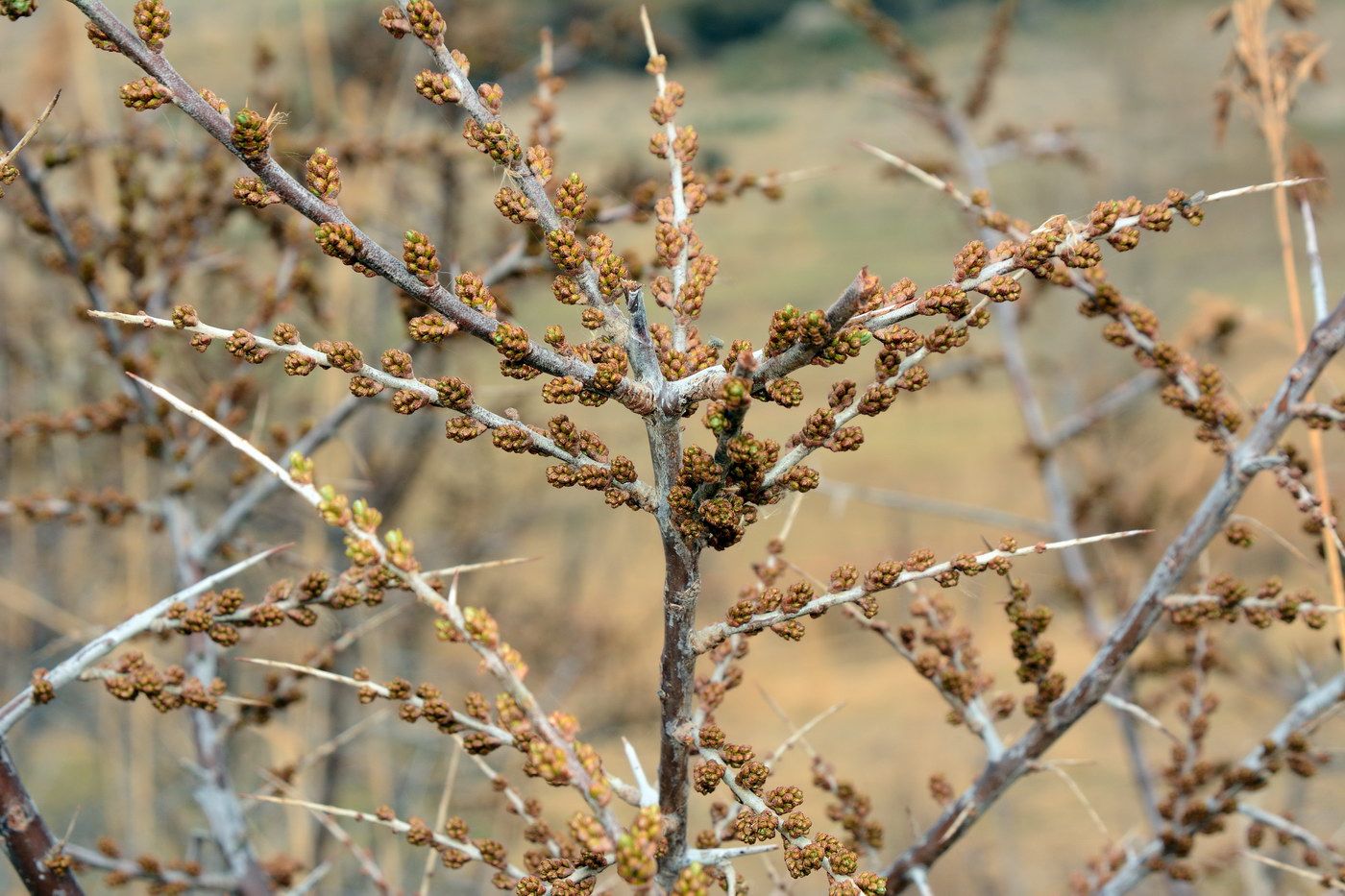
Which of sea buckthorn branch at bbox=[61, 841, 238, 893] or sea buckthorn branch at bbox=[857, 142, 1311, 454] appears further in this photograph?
sea buckthorn branch at bbox=[61, 841, 238, 893]

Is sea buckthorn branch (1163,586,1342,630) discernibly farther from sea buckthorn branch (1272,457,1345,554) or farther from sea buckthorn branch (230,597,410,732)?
sea buckthorn branch (230,597,410,732)

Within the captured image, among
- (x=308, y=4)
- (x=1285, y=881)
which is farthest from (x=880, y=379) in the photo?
(x=1285, y=881)

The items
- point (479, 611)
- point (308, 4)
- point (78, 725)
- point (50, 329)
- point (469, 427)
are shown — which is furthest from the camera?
point (78, 725)

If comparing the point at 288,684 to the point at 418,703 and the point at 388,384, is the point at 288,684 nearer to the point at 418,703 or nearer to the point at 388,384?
the point at 418,703

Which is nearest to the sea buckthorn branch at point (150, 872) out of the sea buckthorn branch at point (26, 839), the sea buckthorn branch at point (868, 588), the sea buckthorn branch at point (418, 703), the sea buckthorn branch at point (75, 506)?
the sea buckthorn branch at point (26, 839)

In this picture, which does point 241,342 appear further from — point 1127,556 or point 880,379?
point 1127,556

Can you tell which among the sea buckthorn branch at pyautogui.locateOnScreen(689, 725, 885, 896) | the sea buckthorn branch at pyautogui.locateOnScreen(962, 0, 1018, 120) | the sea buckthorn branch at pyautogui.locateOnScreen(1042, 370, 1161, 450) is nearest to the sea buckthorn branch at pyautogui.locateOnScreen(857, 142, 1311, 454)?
the sea buckthorn branch at pyautogui.locateOnScreen(689, 725, 885, 896)

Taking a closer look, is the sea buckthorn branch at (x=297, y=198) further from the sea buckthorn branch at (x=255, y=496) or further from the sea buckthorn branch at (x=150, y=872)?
the sea buckthorn branch at (x=150, y=872)
